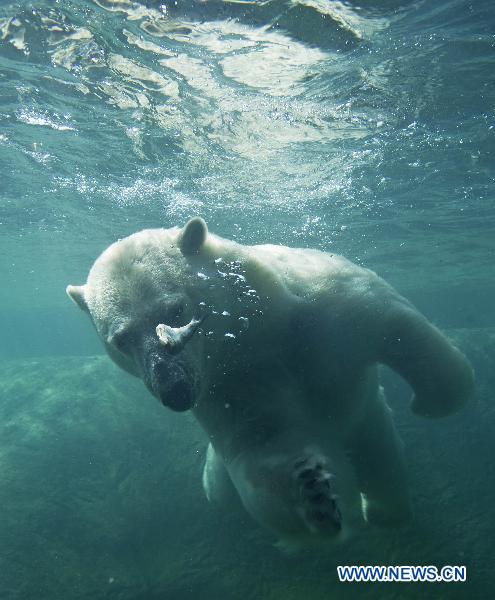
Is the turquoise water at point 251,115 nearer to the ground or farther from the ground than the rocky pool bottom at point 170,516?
farther from the ground

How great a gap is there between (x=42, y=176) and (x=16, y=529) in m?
9.20

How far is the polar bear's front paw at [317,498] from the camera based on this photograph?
209 cm

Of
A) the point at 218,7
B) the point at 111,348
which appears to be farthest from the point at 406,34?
the point at 111,348

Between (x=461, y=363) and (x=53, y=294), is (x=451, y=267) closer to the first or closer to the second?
(x=461, y=363)

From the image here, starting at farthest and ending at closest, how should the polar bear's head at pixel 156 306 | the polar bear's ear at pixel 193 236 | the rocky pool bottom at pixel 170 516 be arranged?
the rocky pool bottom at pixel 170 516 < the polar bear's ear at pixel 193 236 < the polar bear's head at pixel 156 306

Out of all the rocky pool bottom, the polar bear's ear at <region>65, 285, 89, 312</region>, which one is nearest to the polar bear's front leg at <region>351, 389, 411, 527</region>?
the rocky pool bottom

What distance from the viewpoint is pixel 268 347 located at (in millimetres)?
2857

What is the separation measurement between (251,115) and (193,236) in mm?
6345

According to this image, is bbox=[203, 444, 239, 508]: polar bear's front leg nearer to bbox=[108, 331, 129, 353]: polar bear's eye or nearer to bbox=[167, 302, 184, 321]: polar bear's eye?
bbox=[108, 331, 129, 353]: polar bear's eye

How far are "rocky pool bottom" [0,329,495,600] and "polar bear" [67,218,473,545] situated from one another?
1759 mm

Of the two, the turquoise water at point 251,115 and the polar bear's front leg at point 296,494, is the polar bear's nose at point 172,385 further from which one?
the turquoise water at point 251,115

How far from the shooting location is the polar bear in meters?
2.43

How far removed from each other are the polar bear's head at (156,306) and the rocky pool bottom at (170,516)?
2585 mm

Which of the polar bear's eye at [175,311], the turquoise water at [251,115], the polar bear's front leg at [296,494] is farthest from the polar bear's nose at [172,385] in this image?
the turquoise water at [251,115]
